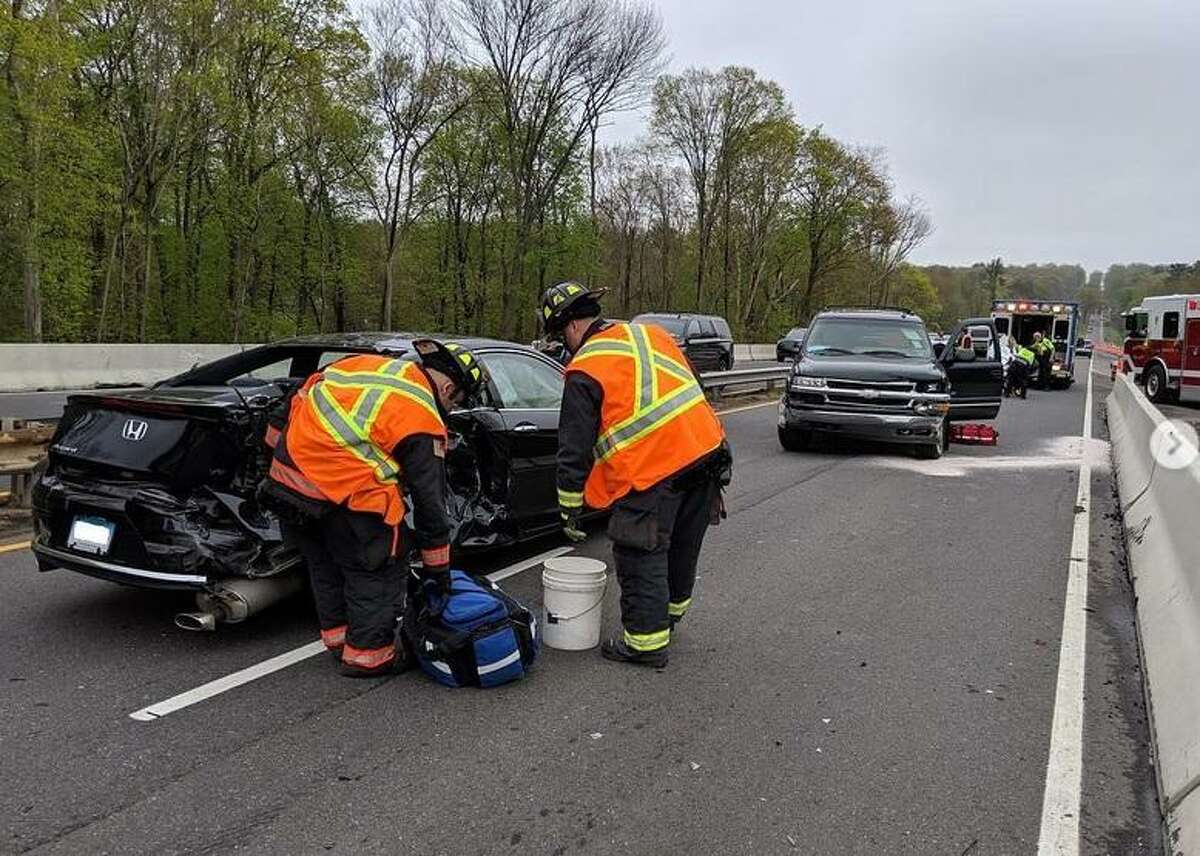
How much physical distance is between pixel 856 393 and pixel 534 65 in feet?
73.9

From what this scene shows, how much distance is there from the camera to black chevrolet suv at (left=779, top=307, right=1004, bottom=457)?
35.6 ft

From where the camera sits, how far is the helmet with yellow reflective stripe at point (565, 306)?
4.18 m

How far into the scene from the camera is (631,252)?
60.4 meters

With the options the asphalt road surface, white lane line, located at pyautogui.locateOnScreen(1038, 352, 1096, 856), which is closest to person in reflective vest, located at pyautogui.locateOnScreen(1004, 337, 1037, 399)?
white lane line, located at pyautogui.locateOnScreen(1038, 352, 1096, 856)

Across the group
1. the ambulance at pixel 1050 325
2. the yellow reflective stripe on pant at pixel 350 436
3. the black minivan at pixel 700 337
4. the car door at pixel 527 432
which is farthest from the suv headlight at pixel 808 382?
the ambulance at pixel 1050 325

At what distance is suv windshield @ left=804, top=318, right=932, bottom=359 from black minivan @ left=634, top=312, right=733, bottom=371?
8.15 meters

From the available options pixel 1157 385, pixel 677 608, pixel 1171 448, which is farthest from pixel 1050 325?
pixel 677 608

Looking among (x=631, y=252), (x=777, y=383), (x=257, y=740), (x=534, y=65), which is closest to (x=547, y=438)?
(x=257, y=740)

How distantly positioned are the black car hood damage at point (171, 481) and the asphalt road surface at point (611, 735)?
496mm

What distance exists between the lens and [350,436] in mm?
3697

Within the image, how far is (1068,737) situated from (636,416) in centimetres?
221

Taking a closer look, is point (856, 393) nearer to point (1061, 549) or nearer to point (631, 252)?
point (1061, 549)

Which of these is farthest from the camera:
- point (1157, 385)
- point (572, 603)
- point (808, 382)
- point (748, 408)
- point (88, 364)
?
point (1157, 385)

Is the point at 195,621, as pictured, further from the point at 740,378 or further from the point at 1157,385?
the point at 1157,385
